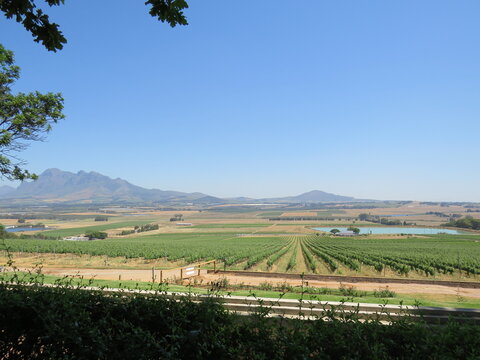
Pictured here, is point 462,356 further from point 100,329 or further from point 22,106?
point 22,106

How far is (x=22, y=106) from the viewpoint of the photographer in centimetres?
1184

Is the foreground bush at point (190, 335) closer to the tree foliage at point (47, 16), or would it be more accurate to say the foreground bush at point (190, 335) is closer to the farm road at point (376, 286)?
the tree foliage at point (47, 16)

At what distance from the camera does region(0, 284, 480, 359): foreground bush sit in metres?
2.85

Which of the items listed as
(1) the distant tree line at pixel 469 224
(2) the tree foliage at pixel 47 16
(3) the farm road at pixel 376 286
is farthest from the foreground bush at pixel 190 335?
(1) the distant tree line at pixel 469 224

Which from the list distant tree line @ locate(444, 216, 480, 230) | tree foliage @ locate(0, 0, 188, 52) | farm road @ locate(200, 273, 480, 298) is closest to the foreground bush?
tree foliage @ locate(0, 0, 188, 52)

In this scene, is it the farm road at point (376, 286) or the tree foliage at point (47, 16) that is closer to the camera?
the tree foliage at point (47, 16)

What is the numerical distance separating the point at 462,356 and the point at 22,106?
1536cm

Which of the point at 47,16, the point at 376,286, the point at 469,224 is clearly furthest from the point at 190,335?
the point at 469,224

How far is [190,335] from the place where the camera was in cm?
307

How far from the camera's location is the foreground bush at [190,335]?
9.34ft

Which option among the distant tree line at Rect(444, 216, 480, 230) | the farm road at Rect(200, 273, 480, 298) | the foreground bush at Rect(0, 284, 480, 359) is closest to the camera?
the foreground bush at Rect(0, 284, 480, 359)

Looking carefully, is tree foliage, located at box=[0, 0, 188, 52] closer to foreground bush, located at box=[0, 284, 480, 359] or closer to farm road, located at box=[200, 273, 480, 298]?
foreground bush, located at box=[0, 284, 480, 359]

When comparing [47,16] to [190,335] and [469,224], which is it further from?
[469,224]

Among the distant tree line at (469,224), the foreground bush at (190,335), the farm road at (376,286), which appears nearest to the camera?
the foreground bush at (190,335)
